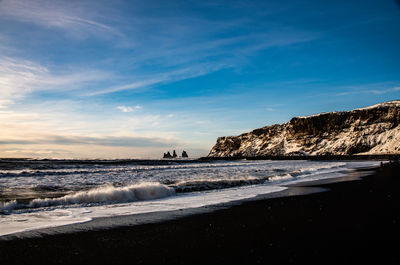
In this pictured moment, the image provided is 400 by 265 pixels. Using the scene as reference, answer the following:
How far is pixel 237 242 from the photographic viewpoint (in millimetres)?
4652

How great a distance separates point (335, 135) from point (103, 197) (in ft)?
379

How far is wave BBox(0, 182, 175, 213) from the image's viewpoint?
9391 mm

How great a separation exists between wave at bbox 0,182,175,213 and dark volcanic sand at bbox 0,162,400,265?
15.8ft

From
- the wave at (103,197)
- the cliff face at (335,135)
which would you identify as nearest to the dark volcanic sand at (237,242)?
the wave at (103,197)

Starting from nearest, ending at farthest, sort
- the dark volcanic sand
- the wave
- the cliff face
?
the dark volcanic sand, the wave, the cliff face

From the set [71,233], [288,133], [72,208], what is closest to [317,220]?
[71,233]

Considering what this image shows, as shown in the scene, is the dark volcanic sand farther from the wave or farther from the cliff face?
the cliff face

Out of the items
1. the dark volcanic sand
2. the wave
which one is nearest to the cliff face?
the wave

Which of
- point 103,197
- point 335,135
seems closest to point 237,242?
point 103,197

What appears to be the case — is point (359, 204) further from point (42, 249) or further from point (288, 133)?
point (288, 133)

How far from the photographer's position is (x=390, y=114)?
9606 centimetres

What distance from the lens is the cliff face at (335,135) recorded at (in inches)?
3674

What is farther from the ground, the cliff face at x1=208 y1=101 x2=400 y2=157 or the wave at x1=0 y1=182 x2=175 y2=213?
the cliff face at x1=208 y1=101 x2=400 y2=157

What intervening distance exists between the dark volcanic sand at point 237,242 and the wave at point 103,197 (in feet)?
15.8
